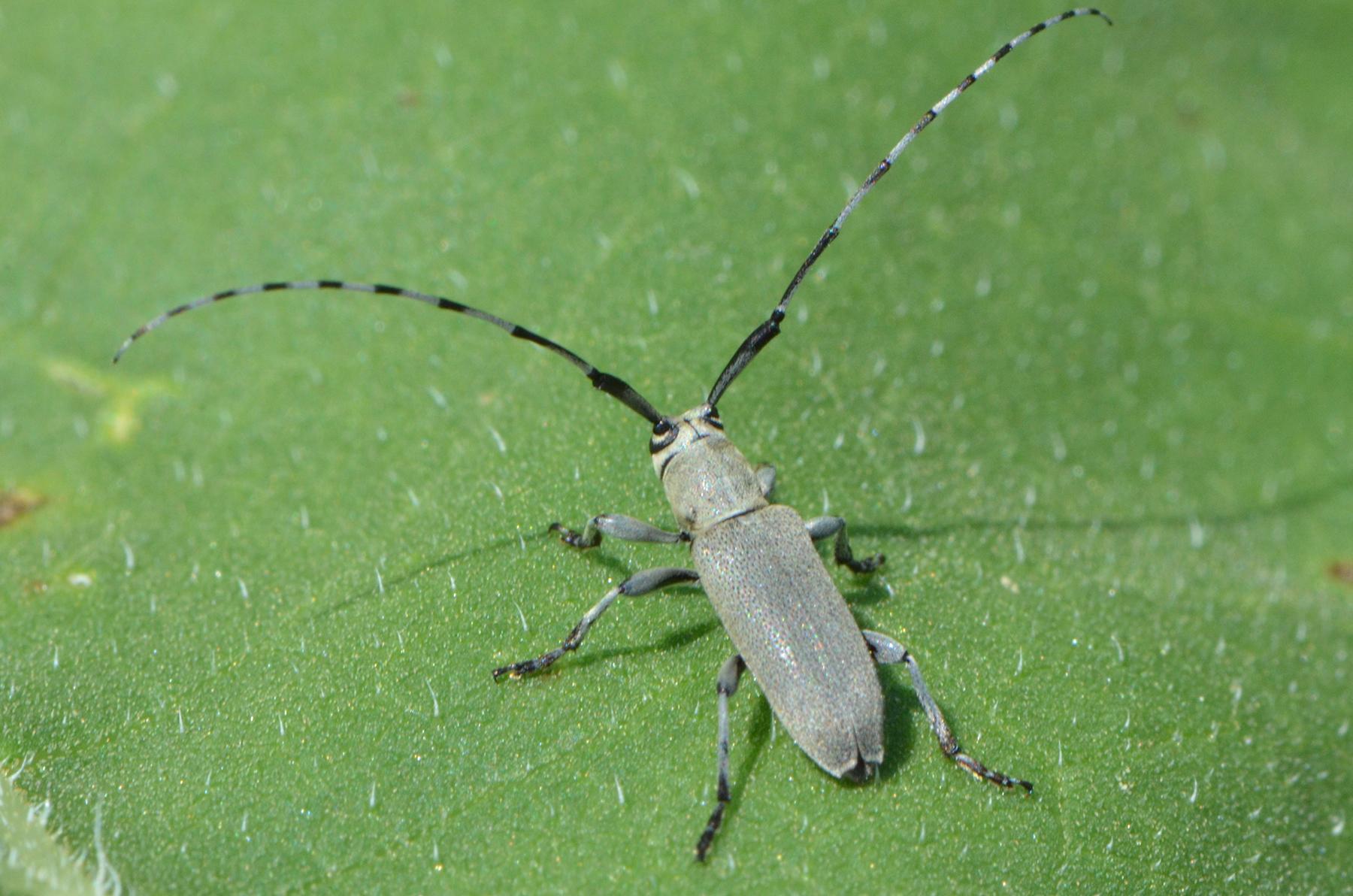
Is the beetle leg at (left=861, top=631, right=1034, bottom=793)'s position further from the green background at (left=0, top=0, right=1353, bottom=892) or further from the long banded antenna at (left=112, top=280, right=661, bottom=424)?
the long banded antenna at (left=112, top=280, right=661, bottom=424)

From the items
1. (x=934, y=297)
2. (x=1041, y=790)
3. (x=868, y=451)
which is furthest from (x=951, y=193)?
(x=1041, y=790)

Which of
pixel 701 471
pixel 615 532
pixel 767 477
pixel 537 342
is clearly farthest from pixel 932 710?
pixel 537 342

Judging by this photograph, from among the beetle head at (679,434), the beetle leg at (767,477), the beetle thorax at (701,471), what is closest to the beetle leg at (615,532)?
the beetle thorax at (701,471)

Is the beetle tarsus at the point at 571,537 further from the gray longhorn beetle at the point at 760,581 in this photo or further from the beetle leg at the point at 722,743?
the beetle leg at the point at 722,743

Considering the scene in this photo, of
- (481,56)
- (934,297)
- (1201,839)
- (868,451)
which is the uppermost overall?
A: (481,56)

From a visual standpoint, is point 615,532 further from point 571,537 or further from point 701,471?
point 701,471

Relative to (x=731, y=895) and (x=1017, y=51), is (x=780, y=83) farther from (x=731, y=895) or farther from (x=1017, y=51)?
(x=731, y=895)
